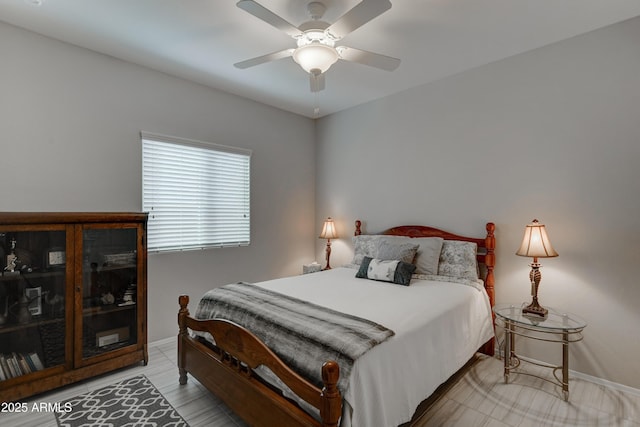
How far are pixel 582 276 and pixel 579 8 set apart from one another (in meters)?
2.04

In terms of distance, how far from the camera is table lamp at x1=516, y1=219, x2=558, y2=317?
248 cm

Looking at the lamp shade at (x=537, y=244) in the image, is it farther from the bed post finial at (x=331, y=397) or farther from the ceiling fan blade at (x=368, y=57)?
the bed post finial at (x=331, y=397)

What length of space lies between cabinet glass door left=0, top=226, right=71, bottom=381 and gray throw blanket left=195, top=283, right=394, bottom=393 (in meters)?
1.16

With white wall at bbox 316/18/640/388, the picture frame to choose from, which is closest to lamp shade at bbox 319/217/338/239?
white wall at bbox 316/18/640/388

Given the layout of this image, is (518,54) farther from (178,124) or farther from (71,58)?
(71,58)

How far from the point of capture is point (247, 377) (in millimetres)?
1887

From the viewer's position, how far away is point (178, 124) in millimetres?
3377

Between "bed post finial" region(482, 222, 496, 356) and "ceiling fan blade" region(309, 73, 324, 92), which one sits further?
"bed post finial" region(482, 222, 496, 356)

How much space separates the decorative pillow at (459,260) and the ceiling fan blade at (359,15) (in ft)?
7.29

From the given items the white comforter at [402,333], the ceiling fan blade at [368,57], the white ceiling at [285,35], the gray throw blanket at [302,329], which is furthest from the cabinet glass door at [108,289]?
the ceiling fan blade at [368,57]

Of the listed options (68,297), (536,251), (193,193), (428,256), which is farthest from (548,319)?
(68,297)

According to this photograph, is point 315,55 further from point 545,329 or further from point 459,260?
point 545,329

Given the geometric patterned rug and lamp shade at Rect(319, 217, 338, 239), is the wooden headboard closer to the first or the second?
lamp shade at Rect(319, 217, 338, 239)

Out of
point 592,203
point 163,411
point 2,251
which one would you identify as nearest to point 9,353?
point 2,251
